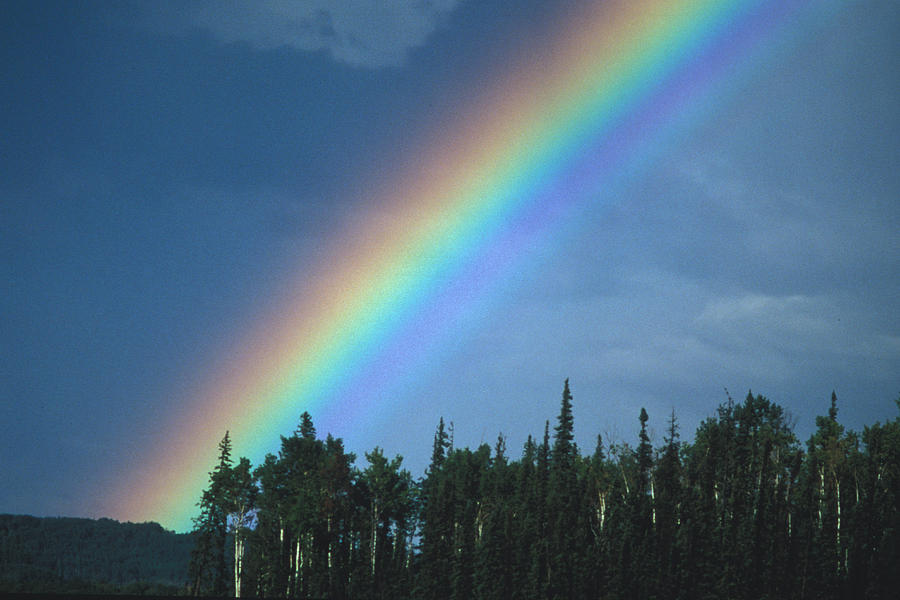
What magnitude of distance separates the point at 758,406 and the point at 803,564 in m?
57.8

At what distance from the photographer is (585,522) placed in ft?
364

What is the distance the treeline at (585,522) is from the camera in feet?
311

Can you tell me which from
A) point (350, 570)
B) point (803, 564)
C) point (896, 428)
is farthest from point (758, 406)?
point (350, 570)

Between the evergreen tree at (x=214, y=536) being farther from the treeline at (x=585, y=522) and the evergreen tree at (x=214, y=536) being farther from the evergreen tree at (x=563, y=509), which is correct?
the evergreen tree at (x=563, y=509)

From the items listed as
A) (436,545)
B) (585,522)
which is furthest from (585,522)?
(436,545)

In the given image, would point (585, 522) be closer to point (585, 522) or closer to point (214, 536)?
point (585, 522)

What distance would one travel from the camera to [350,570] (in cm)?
12262

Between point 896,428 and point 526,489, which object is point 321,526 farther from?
point 896,428

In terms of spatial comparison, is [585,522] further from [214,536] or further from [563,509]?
[214,536]

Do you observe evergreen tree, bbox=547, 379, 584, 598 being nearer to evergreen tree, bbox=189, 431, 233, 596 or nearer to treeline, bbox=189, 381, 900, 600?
treeline, bbox=189, 381, 900, 600

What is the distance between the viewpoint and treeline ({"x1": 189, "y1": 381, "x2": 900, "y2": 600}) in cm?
9494

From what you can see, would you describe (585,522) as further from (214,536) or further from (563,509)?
(214,536)

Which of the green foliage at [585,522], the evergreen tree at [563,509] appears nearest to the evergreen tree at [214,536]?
the green foliage at [585,522]

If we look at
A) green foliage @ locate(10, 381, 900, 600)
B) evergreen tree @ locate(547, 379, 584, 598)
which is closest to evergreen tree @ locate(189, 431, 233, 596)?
green foliage @ locate(10, 381, 900, 600)
